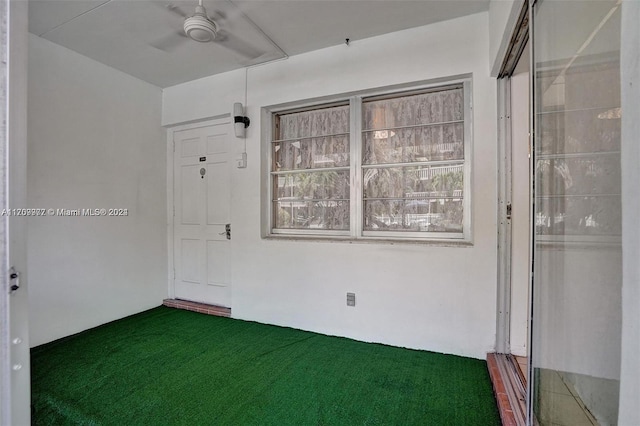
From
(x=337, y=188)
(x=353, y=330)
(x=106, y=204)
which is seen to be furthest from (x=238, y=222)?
(x=353, y=330)

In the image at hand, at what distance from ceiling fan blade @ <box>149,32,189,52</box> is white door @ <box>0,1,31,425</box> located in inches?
80.5

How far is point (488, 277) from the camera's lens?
2262 millimetres

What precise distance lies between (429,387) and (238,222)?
229cm

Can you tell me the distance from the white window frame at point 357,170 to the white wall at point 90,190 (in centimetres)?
152

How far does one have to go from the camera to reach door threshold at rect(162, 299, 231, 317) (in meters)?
3.28

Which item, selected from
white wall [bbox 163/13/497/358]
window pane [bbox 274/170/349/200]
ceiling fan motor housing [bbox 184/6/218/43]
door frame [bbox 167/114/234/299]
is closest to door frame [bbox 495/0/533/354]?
white wall [bbox 163/13/497/358]

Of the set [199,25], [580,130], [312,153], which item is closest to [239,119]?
[312,153]

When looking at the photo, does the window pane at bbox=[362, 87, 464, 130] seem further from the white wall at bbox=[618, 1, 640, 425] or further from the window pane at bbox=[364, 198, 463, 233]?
the white wall at bbox=[618, 1, 640, 425]

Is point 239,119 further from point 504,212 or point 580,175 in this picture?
point 580,175

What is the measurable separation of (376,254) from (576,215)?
1707 millimetres

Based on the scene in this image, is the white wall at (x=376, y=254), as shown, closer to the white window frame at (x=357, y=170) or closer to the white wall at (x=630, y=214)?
the white window frame at (x=357, y=170)

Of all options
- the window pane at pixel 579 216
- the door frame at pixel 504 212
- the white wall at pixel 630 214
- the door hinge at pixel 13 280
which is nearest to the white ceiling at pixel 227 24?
the door frame at pixel 504 212

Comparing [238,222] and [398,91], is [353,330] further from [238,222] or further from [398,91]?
[398,91]

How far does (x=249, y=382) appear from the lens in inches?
78.4
